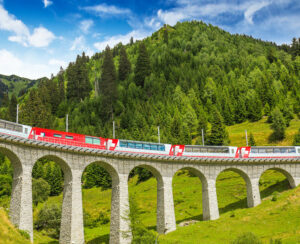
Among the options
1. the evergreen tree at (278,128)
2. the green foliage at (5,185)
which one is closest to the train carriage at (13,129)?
the green foliage at (5,185)

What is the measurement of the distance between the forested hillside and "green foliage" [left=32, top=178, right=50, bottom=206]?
31.0 meters

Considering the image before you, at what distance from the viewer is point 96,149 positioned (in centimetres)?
4566

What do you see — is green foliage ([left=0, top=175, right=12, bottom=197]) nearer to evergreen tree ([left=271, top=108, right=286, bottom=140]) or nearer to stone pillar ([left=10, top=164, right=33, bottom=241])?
stone pillar ([left=10, top=164, right=33, bottom=241])

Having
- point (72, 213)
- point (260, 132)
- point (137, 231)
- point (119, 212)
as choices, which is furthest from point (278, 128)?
point (72, 213)

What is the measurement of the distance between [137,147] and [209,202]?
15527 mm

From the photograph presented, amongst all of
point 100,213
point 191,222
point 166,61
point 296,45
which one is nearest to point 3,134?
point 191,222

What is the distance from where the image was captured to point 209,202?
53500mm

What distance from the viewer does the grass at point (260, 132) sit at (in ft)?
323

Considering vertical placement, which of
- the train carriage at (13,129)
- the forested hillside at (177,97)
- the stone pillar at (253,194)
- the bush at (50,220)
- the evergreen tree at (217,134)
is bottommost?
the bush at (50,220)

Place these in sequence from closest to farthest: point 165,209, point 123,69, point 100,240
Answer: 1. point 165,209
2. point 100,240
3. point 123,69

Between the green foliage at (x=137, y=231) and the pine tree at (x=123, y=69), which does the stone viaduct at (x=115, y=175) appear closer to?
the green foliage at (x=137, y=231)

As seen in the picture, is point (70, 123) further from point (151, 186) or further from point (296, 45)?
point (296, 45)

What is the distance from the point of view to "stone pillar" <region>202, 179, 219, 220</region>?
53.2 m

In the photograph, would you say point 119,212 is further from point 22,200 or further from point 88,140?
point 22,200
